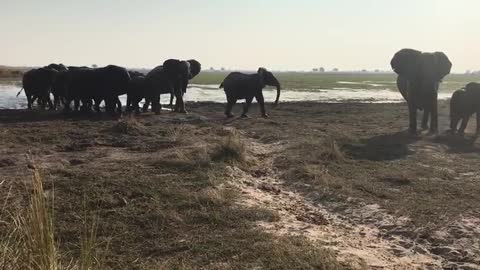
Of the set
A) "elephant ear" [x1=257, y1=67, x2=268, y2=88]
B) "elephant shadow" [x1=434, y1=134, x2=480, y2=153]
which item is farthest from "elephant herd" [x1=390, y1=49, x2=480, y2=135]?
"elephant ear" [x1=257, y1=67, x2=268, y2=88]

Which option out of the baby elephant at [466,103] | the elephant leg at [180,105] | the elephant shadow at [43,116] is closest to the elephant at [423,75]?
the baby elephant at [466,103]

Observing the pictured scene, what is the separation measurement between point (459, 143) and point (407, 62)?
3.72 metres

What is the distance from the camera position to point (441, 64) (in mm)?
17594

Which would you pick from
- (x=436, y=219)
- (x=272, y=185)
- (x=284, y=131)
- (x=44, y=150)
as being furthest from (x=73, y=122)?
(x=436, y=219)

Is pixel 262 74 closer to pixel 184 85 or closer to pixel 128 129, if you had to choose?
pixel 184 85

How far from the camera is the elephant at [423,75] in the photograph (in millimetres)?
17391

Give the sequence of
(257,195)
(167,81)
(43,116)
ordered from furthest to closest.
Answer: (167,81)
(43,116)
(257,195)

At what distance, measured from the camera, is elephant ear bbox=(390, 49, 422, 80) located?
1756 cm

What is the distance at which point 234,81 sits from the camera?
20.8 m

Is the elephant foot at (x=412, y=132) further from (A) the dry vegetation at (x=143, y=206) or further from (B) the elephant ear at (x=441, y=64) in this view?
(A) the dry vegetation at (x=143, y=206)

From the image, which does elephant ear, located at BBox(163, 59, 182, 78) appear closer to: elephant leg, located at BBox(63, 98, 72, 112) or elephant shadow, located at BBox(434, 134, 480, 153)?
elephant leg, located at BBox(63, 98, 72, 112)

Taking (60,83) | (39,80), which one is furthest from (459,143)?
(39,80)

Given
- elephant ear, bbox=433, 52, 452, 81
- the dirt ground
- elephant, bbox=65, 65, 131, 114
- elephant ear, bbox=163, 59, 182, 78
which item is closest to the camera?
the dirt ground

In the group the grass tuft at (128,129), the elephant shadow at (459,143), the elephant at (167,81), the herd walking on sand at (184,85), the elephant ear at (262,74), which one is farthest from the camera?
the elephant at (167,81)
